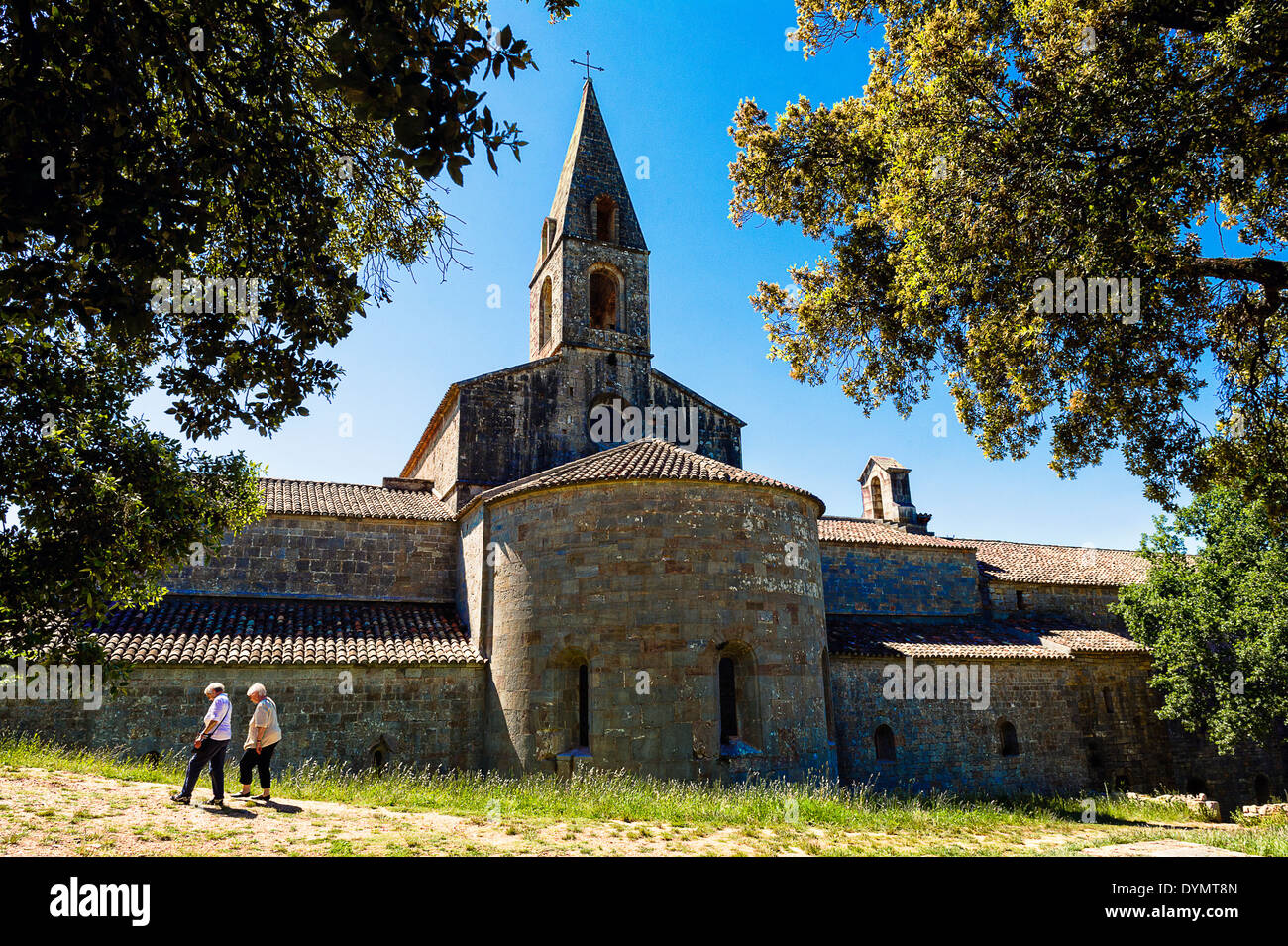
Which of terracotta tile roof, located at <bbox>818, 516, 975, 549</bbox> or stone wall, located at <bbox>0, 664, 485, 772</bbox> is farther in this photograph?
terracotta tile roof, located at <bbox>818, 516, 975, 549</bbox>

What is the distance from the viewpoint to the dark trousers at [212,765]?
28.3 feet

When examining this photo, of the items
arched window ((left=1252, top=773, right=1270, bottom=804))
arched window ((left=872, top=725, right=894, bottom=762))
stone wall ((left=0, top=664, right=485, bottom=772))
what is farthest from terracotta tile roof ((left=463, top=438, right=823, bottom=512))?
arched window ((left=1252, top=773, right=1270, bottom=804))

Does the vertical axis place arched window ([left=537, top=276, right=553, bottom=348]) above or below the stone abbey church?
above

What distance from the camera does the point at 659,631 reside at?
13.0 m

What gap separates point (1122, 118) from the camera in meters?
7.96

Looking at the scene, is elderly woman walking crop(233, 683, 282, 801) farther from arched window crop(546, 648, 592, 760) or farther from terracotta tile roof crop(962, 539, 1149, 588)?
terracotta tile roof crop(962, 539, 1149, 588)

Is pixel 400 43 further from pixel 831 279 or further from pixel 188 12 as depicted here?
pixel 831 279

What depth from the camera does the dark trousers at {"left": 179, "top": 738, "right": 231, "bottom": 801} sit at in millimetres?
8625

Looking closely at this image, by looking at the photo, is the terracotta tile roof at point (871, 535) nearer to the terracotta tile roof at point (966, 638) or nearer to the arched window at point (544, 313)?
the terracotta tile roof at point (966, 638)

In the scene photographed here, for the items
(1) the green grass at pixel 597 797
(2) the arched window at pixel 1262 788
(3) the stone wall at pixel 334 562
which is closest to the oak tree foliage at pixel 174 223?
(1) the green grass at pixel 597 797

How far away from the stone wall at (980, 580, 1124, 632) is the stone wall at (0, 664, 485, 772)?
1608cm

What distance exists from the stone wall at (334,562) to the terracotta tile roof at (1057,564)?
16.1 meters

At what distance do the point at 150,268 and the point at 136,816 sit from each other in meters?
5.97
